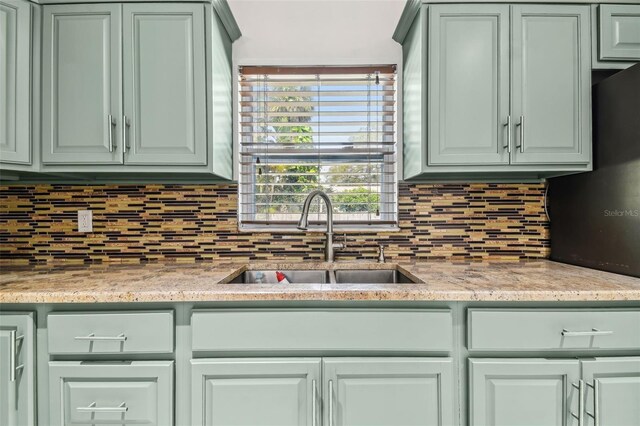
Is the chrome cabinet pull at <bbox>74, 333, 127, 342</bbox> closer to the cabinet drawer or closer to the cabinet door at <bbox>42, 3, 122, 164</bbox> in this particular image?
the cabinet drawer

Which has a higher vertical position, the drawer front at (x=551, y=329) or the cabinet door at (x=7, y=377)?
the drawer front at (x=551, y=329)

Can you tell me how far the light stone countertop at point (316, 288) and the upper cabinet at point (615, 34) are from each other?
0.90 meters

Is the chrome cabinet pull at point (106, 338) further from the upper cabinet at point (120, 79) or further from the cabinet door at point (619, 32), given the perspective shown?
the cabinet door at point (619, 32)

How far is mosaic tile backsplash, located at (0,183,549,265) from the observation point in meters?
1.85

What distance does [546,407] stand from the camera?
1175 mm

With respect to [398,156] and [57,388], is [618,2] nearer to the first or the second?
[398,156]

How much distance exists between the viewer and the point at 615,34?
1500mm

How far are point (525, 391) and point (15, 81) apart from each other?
7.33 feet

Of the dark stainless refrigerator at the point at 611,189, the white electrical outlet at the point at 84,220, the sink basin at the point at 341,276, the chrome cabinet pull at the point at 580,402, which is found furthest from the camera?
the white electrical outlet at the point at 84,220

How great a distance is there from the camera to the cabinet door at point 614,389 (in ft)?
3.83

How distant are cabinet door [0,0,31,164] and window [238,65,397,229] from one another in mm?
903

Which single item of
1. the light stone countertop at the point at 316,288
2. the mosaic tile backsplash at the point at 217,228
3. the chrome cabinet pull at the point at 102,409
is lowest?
the chrome cabinet pull at the point at 102,409

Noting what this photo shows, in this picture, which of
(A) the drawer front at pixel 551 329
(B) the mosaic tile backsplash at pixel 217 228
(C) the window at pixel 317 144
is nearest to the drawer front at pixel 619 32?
(B) the mosaic tile backsplash at pixel 217 228

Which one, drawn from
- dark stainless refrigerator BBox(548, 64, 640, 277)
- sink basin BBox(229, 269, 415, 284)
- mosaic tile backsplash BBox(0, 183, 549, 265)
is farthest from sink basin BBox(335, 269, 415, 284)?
dark stainless refrigerator BBox(548, 64, 640, 277)
